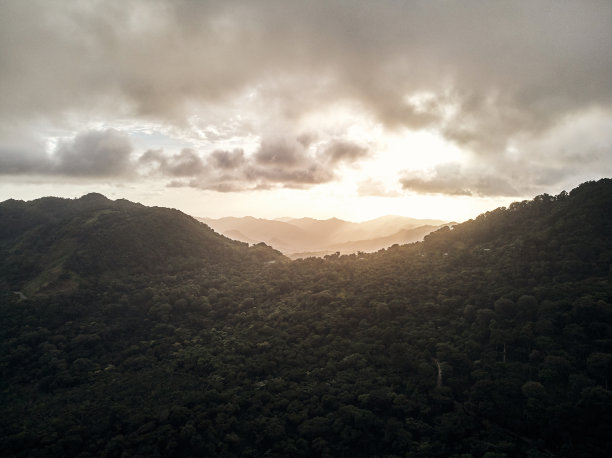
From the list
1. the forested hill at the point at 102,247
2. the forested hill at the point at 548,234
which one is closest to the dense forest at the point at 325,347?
the forested hill at the point at 548,234

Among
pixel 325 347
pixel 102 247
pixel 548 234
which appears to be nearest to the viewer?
pixel 325 347

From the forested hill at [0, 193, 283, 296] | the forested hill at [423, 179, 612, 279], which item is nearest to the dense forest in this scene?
the forested hill at [423, 179, 612, 279]

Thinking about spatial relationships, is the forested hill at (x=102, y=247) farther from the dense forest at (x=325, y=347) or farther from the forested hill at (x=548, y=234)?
the forested hill at (x=548, y=234)

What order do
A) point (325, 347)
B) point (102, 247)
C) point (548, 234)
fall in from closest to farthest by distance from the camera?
point (325, 347) < point (548, 234) < point (102, 247)

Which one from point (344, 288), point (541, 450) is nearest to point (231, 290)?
point (344, 288)

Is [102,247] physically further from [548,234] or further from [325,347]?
[548,234]

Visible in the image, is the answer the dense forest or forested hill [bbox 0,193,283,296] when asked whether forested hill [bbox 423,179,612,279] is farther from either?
forested hill [bbox 0,193,283,296]

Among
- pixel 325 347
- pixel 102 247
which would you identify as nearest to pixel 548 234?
pixel 325 347
